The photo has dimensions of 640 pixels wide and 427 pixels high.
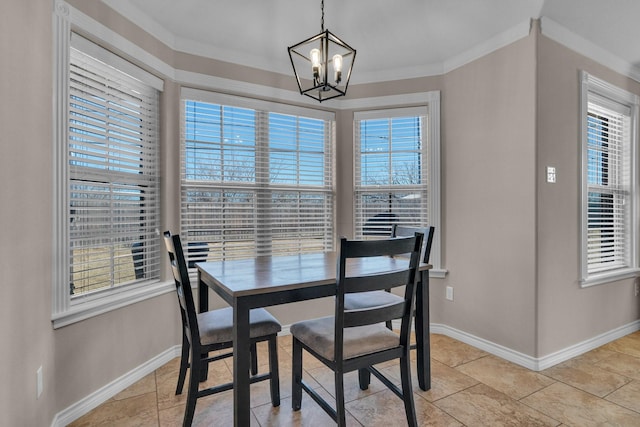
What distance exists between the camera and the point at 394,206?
3.49 meters

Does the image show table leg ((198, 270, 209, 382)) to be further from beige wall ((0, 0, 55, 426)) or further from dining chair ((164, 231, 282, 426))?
beige wall ((0, 0, 55, 426))

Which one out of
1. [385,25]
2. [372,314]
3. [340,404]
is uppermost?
[385,25]

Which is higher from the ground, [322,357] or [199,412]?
[322,357]

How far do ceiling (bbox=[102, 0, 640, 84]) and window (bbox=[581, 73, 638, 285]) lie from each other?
0.41 meters

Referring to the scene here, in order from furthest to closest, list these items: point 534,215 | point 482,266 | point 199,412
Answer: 1. point 482,266
2. point 534,215
3. point 199,412

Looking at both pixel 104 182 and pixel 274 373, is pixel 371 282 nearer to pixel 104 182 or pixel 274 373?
pixel 274 373

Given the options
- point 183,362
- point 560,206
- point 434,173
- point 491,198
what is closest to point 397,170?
point 434,173

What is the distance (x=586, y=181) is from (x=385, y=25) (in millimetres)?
2070

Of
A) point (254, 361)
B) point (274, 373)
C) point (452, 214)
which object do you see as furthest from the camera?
point (452, 214)

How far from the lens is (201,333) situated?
1866 millimetres

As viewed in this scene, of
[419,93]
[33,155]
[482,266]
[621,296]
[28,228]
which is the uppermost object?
[419,93]

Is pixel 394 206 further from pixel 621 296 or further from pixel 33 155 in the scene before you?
pixel 33 155

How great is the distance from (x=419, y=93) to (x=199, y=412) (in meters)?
3.15

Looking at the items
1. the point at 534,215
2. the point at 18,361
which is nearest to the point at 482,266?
the point at 534,215
